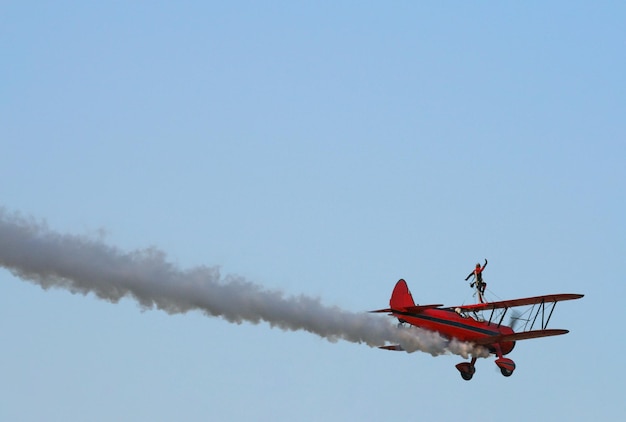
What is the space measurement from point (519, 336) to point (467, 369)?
2220 millimetres

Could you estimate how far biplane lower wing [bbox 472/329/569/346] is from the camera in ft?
156

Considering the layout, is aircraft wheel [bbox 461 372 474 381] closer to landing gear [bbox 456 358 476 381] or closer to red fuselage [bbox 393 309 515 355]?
landing gear [bbox 456 358 476 381]

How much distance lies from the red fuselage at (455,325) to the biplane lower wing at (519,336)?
0.12 meters

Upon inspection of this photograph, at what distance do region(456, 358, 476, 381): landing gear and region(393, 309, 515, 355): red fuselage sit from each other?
35.5 inches

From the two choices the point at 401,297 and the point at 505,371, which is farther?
the point at 505,371

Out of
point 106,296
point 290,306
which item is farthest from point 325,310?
point 106,296

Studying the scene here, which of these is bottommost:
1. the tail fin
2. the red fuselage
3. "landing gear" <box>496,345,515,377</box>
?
"landing gear" <box>496,345,515,377</box>

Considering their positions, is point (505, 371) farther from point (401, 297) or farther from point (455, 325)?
point (401, 297)

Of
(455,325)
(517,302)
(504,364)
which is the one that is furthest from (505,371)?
(455,325)

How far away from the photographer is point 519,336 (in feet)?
159

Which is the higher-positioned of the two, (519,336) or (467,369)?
(519,336)

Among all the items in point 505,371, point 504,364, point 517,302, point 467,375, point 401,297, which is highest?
point 517,302

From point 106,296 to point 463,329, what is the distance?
13.5 m

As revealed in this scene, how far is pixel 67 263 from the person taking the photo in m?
38.8
